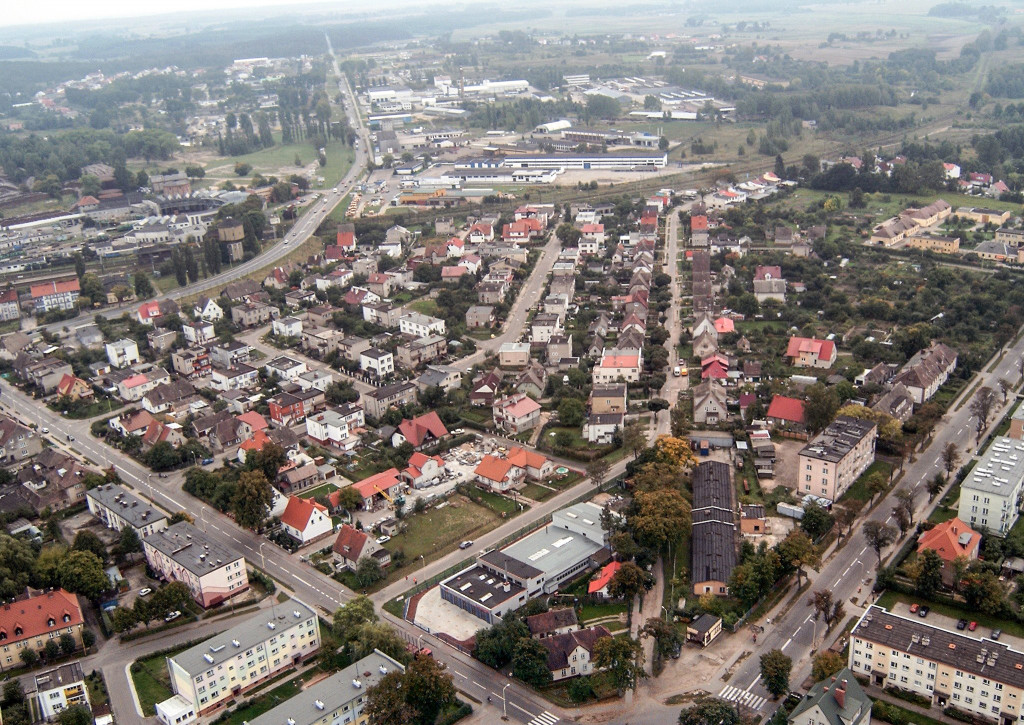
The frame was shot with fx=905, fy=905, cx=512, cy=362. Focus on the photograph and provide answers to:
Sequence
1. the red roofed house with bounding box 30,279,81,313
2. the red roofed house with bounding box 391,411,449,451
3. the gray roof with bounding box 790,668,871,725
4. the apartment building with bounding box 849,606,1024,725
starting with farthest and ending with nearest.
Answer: the red roofed house with bounding box 30,279,81,313 → the red roofed house with bounding box 391,411,449,451 → the apartment building with bounding box 849,606,1024,725 → the gray roof with bounding box 790,668,871,725

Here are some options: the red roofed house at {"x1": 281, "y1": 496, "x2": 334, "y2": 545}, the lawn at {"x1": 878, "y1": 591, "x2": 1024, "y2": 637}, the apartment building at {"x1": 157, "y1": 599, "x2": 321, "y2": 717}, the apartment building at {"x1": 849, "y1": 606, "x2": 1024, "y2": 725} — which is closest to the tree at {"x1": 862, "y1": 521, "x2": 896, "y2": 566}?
the lawn at {"x1": 878, "y1": 591, "x2": 1024, "y2": 637}

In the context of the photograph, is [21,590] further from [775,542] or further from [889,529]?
[889,529]

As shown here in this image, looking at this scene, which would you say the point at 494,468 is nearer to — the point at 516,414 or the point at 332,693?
the point at 516,414

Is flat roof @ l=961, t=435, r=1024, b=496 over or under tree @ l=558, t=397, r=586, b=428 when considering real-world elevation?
over

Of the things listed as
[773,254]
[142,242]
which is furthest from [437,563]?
[142,242]

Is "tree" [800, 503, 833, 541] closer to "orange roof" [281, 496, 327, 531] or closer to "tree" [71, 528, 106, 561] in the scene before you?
"orange roof" [281, 496, 327, 531]

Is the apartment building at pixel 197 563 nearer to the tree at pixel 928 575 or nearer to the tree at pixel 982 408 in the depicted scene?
the tree at pixel 928 575

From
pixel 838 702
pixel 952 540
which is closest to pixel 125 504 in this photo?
pixel 838 702
